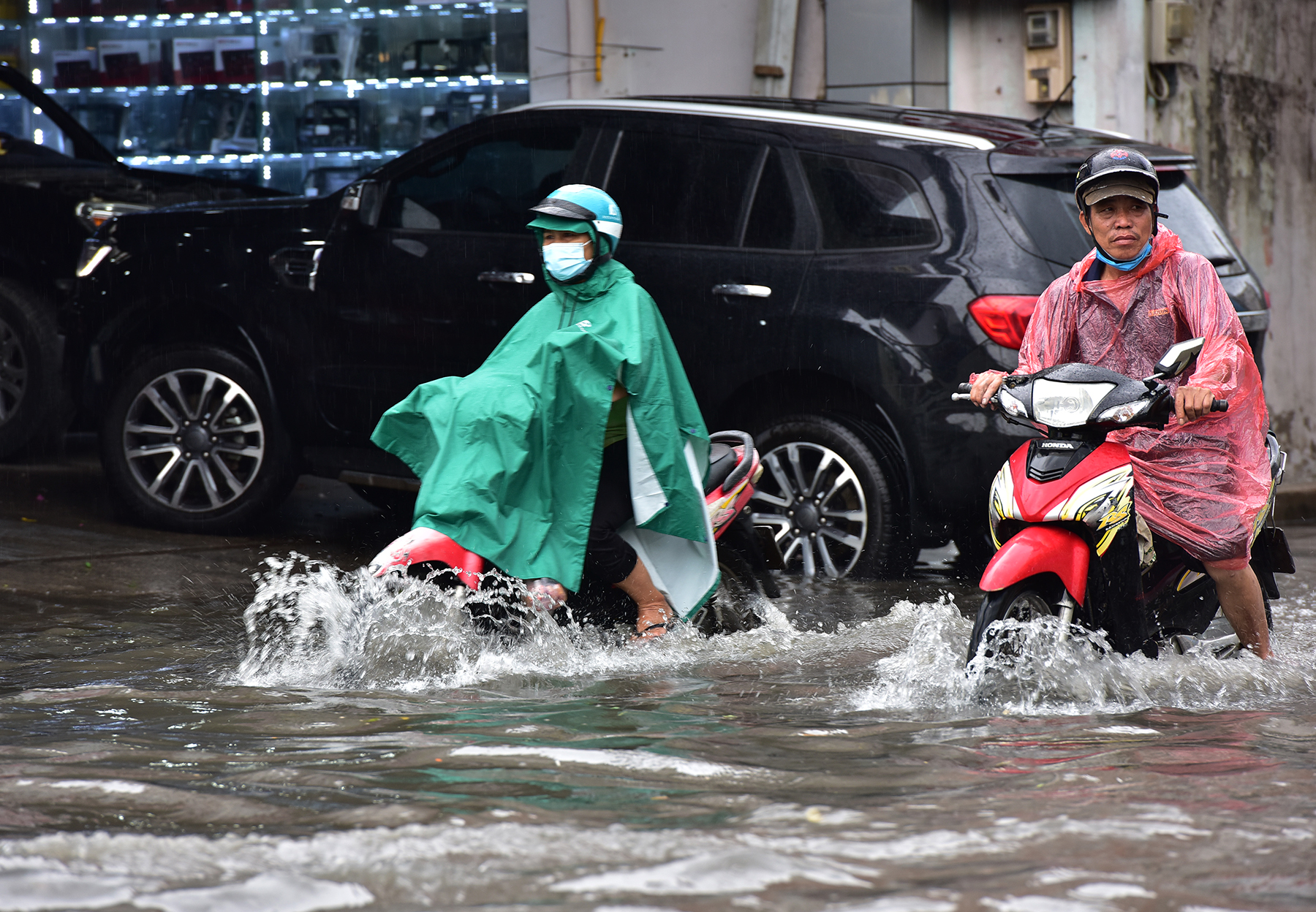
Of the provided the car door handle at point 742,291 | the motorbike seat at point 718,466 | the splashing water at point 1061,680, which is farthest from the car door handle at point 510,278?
the splashing water at point 1061,680

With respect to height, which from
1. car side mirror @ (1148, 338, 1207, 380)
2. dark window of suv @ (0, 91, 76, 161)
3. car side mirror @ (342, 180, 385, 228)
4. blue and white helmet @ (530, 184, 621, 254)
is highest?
dark window of suv @ (0, 91, 76, 161)

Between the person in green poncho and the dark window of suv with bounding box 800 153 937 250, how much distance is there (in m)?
1.46

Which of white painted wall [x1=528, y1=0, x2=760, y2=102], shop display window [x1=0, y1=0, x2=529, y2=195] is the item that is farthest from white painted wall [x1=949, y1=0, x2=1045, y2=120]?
shop display window [x1=0, y1=0, x2=529, y2=195]

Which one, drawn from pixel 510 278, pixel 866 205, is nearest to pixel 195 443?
pixel 510 278

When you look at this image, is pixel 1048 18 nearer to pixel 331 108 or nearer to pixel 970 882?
pixel 331 108

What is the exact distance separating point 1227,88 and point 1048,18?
157cm

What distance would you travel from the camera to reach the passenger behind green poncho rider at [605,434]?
5371mm

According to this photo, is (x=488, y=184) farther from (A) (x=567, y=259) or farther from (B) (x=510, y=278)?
(A) (x=567, y=259)

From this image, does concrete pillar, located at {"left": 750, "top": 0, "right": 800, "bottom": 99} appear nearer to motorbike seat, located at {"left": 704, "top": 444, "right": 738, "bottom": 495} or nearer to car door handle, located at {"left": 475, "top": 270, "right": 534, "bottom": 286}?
car door handle, located at {"left": 475, "top": 270, "right": 534, "bottom": 286}

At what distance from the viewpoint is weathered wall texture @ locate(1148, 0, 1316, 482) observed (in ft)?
34.9

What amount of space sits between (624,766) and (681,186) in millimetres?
3804

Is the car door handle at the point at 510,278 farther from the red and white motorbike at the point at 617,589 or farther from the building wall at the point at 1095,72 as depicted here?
the building wall at the point at 1095,72

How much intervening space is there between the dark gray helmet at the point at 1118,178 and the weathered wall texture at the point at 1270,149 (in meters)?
6.00

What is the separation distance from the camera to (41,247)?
31.7ft
